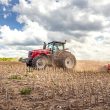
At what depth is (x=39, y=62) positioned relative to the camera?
81.6 ft

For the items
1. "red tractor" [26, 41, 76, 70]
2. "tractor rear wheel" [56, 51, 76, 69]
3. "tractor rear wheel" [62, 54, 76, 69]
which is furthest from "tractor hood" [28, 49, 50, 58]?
"tractor rear wheel" [62, 54, 76, 69]

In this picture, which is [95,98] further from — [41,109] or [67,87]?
[67,87]

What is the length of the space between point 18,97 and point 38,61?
13350mm

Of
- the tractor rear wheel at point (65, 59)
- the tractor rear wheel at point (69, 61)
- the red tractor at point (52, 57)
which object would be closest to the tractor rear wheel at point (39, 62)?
the red tractor at point (52, 57)

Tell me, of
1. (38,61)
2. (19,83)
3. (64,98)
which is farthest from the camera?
(38,61)

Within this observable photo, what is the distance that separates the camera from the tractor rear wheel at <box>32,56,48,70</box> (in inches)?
977

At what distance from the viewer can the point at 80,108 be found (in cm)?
926

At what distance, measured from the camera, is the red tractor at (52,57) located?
24953mm

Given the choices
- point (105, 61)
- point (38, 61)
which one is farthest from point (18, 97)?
point (105, 61)

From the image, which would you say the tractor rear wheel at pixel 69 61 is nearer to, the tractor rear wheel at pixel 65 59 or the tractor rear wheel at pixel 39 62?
the tractor rear wheel at pixel 65 59

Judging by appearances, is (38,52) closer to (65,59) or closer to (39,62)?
(39,62)

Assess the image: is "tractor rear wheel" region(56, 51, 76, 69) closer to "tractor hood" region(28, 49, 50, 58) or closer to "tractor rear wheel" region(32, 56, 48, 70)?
"tractor hood" region(28, 49, 50, 58)

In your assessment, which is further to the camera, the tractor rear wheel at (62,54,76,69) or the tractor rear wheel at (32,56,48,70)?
the tractor rear wheel at (62,54,76,69)

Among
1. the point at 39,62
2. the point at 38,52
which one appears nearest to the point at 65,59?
the point at 39,62
